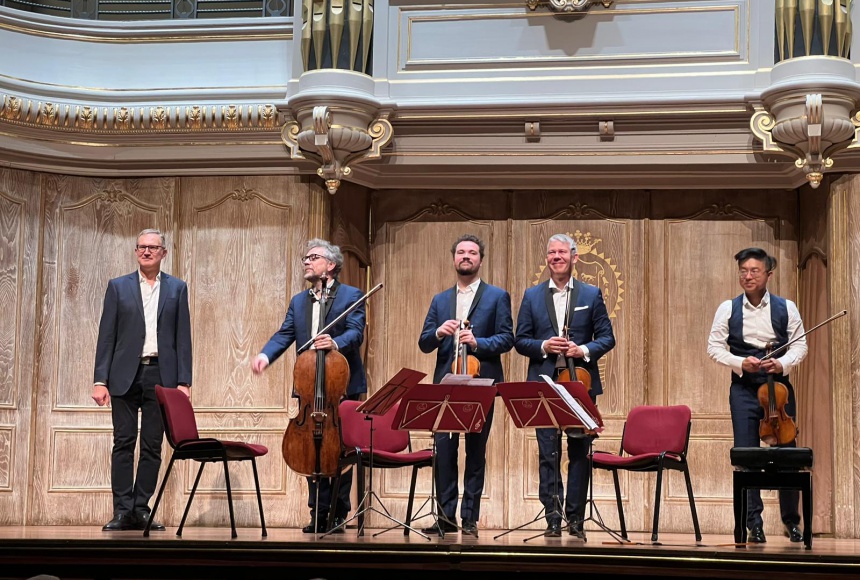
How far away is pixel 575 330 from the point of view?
21.2 ft

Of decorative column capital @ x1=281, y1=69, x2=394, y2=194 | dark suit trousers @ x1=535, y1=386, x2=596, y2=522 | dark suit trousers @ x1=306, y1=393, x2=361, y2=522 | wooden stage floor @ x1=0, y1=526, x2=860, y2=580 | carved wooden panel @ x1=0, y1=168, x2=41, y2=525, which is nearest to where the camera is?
wooden stage floor @ x1=0, y1=526, x2=860, y2=580

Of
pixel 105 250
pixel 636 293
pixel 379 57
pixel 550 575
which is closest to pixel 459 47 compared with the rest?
pixel 379 57

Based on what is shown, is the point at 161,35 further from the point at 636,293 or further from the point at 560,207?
the point at 636,293

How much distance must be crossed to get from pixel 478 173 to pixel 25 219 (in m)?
2.87

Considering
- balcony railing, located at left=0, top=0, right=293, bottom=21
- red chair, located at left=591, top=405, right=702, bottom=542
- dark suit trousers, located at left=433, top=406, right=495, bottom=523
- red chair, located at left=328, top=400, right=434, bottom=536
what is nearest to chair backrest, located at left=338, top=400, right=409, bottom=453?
red chair, located at left=328, top=400, right=434, bottom=536

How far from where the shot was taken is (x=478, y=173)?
308 inches

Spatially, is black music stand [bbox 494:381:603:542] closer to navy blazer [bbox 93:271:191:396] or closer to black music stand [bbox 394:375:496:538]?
black music stand [bbox 394:375:496:538]

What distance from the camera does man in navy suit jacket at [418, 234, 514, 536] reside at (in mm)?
6309

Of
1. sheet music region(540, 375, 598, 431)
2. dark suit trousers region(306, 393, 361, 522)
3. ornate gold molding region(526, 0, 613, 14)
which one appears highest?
ornate gold molding region(526, 0, 613, 14)

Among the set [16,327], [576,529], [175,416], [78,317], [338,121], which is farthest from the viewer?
[78,317]

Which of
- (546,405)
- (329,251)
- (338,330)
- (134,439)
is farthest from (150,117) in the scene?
(546,405)

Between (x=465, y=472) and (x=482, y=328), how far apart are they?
75 centimetres

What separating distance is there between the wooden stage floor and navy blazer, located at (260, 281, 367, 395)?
1249 millimetres

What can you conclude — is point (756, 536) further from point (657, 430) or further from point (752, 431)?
point (657, 430)
